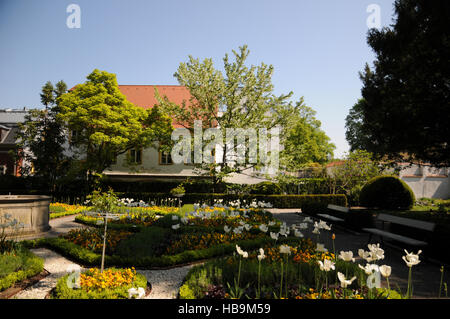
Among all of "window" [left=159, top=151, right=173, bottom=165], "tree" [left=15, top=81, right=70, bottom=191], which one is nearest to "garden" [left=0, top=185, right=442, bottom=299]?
"tree" [left=15, top=81, right=70, bottom=191]

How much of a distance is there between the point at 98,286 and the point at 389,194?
55.3 ft

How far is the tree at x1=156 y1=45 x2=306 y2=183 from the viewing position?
17406 mm

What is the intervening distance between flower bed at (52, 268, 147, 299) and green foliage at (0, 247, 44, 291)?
A: 957 millimetres

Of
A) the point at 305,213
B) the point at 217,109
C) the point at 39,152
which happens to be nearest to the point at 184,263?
the point at 305,213

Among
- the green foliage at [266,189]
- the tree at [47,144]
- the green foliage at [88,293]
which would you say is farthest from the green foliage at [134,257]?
the tree at [47,144]

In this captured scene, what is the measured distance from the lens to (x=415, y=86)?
9.79 meters

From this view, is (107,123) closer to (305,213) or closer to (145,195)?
(145,195)

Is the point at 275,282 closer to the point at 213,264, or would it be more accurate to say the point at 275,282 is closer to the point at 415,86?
the point at 213,264

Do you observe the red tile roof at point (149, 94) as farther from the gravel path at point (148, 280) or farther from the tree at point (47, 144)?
the gravel path at point (148, 280)

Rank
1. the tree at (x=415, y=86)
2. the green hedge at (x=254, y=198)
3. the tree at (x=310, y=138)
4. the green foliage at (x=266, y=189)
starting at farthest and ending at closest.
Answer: the tree at (x=310, y=138), the green foliage at (x=266, y=189), the green hedge at (x=254, y=198), the tree at (x=415, y=86)

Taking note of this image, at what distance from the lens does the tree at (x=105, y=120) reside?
57.7 feet

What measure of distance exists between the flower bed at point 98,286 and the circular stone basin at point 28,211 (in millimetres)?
5623

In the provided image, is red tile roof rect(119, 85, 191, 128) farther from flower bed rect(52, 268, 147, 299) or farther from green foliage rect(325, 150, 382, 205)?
flower bed rect(52, 268, 147, 299)

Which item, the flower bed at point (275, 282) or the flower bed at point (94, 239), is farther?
the flower bed at point (94, 239)
